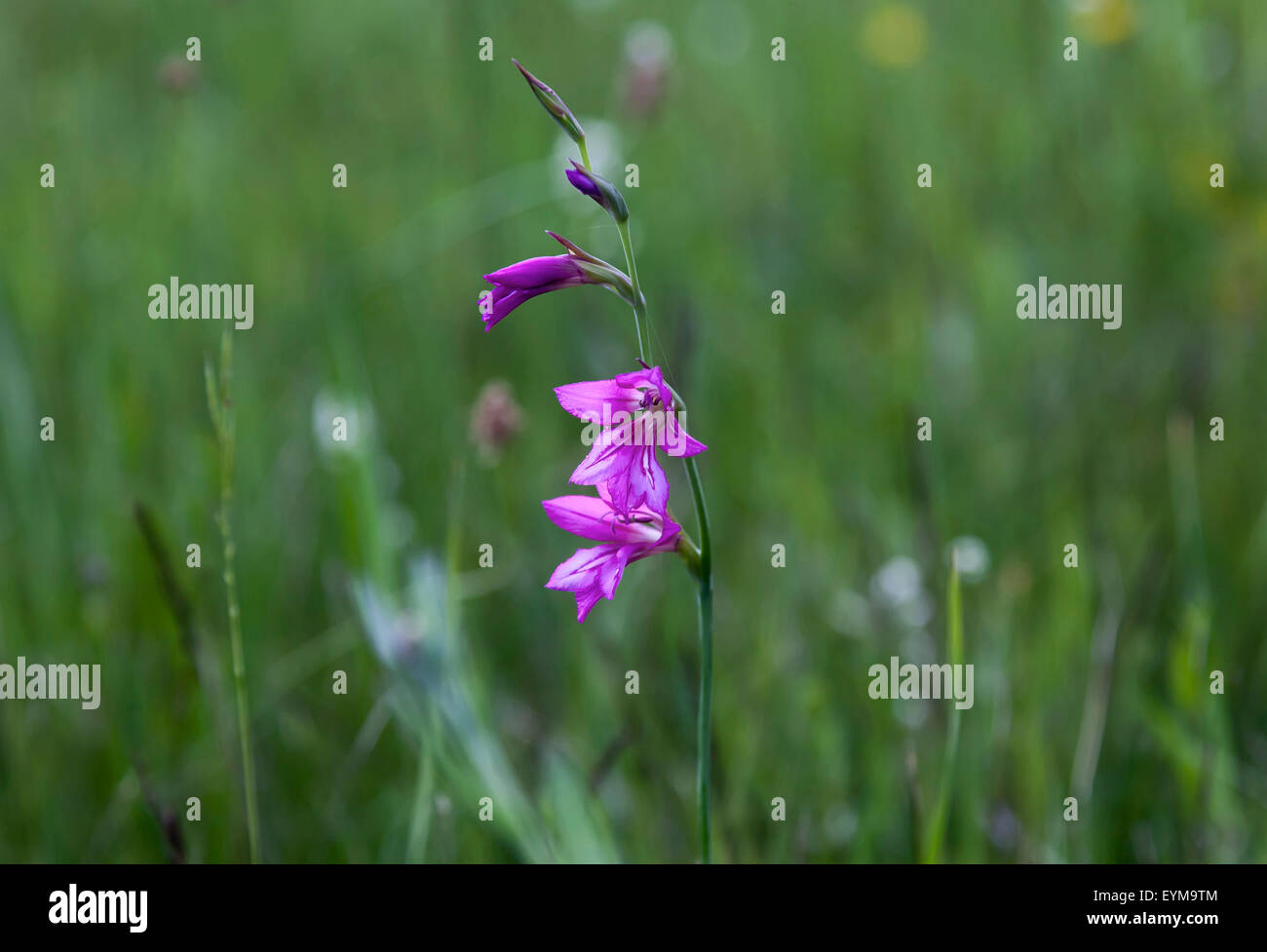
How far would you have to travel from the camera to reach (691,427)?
3.56 m

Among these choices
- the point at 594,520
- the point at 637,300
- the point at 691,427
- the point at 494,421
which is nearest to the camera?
the point at 637,300

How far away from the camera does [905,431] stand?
11.3 feet

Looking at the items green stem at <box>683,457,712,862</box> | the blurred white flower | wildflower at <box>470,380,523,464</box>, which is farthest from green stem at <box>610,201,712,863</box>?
the blurred white flower

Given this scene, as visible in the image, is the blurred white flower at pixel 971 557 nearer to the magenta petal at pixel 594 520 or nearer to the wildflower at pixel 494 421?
the wildflower at pixel 494 421

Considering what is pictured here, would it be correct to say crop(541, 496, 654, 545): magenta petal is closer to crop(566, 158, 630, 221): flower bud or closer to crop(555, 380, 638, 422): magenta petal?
crop(555, 380, 638, 422): magenta petal

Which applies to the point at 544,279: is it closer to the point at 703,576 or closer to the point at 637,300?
the point at 637,300

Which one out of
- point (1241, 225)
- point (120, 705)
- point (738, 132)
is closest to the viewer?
point (120, 705)

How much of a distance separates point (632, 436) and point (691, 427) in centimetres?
228

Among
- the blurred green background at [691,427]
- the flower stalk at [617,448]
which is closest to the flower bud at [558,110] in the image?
the flower stalk at [617,448]

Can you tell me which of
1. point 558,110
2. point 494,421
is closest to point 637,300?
point 558,110

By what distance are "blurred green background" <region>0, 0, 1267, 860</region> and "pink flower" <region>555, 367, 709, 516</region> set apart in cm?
7
